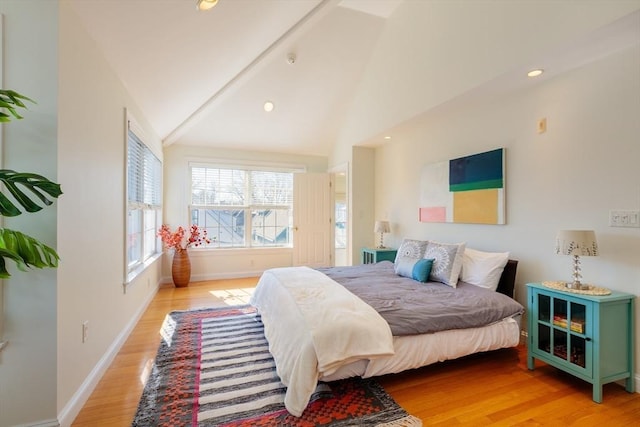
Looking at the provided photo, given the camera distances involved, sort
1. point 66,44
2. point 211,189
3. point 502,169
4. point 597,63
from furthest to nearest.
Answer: point 211,189
point 502,169
point 597,63
point 66,44

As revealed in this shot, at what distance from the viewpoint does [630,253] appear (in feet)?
6.72

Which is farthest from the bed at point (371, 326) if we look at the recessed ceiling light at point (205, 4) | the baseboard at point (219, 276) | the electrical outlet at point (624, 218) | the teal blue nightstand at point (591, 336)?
the baseboard at point (219, 276)

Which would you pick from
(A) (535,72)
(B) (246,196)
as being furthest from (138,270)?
(A) (535,72)

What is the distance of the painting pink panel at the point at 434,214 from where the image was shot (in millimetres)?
3570

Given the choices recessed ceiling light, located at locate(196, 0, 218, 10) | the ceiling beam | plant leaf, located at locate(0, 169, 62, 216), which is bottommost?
plant leaf, located at locate(0, 169, 62, 216)

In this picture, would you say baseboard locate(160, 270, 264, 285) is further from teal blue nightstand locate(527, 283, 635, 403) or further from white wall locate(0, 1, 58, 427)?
teal blue nightstand locate(527, 283, 635, 403)

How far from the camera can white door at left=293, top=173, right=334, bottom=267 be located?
552cm

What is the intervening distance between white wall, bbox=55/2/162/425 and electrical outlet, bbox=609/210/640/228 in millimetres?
3619

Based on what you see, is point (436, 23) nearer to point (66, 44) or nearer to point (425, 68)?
point (425, 68)

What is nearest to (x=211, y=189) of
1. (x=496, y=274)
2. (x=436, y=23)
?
(x=436, y=23)

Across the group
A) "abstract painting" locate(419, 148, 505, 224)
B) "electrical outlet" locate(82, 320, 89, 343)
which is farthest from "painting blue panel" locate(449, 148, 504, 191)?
"electrical outlet" locate(82, 320, 89, 343)

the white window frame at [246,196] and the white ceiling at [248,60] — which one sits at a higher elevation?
the white ceiling at [248,60]

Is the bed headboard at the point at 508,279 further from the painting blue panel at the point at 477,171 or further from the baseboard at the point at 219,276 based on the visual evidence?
the baseboard at the point at 219,276

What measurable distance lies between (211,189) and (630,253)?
536 centimetres
